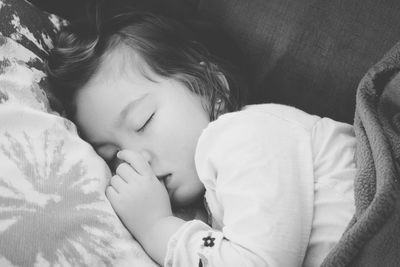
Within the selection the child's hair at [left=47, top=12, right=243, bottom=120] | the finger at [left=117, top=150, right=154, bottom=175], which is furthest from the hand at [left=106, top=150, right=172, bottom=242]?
the child's hair at [left=47, top=12, right=243, bottom=120]

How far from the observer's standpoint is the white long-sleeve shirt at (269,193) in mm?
641

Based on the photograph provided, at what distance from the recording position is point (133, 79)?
90cm

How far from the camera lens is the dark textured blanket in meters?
0.53

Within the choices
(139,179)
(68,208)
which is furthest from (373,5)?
(68,208)

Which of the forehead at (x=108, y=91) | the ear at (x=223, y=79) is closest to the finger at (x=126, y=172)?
the forehead at (x=108, y=91)

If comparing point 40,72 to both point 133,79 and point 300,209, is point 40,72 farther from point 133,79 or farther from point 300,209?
point 300,209

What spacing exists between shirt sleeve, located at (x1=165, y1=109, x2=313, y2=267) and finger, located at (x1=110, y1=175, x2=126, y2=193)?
13 centimetres

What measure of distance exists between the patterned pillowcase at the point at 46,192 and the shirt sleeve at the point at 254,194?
0.10m

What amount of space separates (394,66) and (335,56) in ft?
0.61

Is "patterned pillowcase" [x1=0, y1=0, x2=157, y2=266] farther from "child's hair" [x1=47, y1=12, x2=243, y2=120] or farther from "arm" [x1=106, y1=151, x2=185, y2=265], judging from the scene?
"child's hair" [x1=47, y1=12, x2=243, y2=120]

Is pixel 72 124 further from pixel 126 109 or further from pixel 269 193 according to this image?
pixel 269 193

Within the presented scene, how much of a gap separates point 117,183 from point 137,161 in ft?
0.24

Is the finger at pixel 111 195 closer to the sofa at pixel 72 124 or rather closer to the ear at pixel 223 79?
the sofa at pixel 72 124

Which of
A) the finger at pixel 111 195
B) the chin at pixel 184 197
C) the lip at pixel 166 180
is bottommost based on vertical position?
the chin at pixel 184 197
